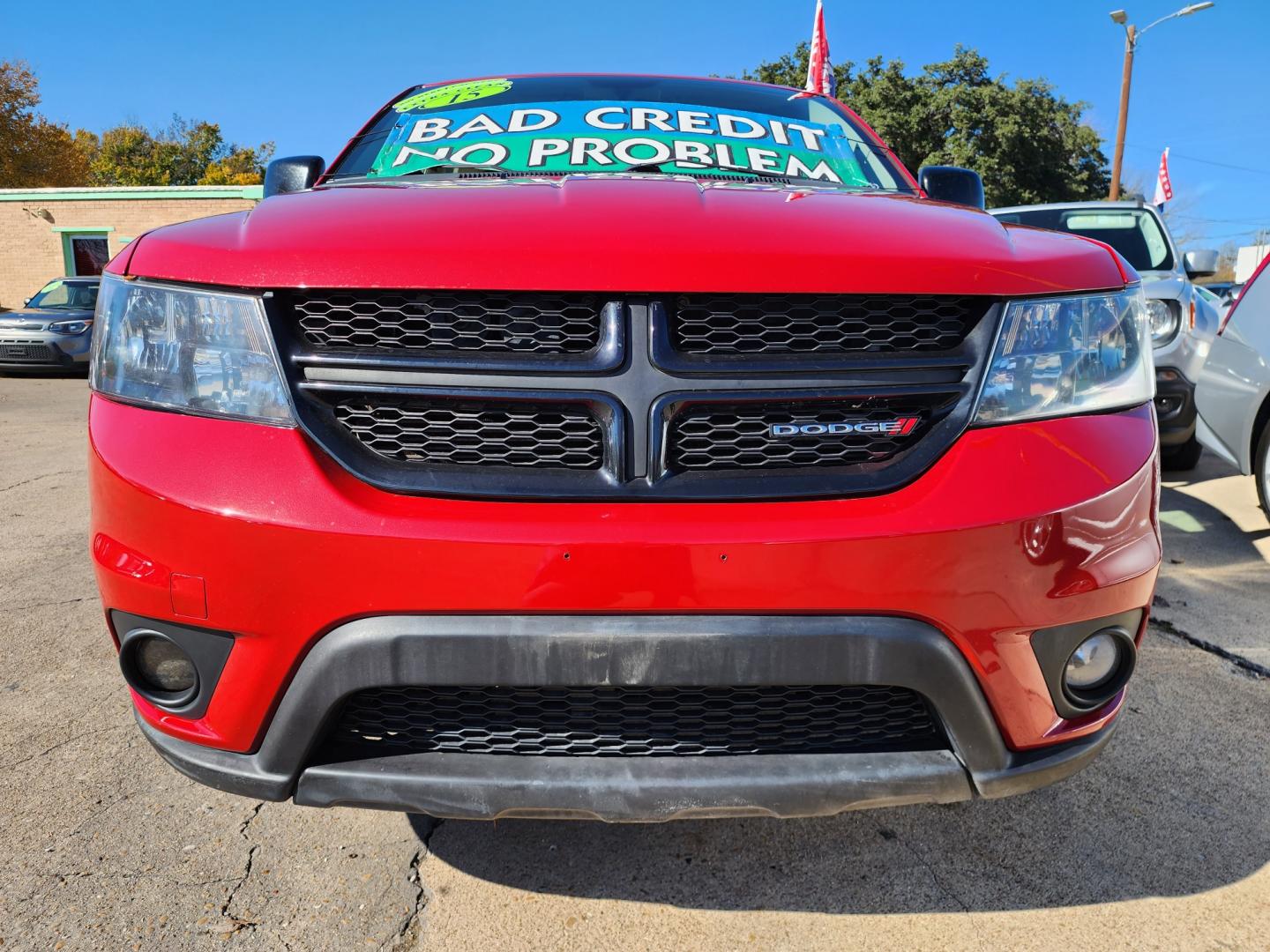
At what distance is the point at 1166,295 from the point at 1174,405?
665mm

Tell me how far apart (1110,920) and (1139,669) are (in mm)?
1327

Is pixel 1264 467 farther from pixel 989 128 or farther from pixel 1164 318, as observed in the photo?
pixel 989 128

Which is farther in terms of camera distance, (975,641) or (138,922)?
(138,922)

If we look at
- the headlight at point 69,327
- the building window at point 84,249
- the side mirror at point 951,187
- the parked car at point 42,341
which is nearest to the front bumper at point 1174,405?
the side mirror at point 951,187

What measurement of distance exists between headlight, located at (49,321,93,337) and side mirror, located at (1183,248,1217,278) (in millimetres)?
13316

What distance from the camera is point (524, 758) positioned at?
4.72 feet

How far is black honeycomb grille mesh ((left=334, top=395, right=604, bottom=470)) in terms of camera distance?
143cm

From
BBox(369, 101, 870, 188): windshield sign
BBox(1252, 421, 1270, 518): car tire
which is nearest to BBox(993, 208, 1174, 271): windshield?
BBox(1252, 421, 1270, 518): car tire

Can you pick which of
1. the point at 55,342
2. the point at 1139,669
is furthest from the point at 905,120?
the point at 1139,669

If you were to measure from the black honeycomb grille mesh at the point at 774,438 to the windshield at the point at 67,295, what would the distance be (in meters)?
15.4

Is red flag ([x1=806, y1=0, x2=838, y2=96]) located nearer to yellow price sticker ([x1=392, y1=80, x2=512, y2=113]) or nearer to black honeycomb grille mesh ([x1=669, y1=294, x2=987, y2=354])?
yellow price sticker ([x1=392, y1=80, x2=512, y2=113])

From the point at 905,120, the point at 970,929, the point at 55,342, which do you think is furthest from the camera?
the point at 905,120

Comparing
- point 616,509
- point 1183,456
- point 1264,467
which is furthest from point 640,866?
point 1183,456

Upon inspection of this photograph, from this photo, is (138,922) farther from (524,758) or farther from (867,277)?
(867,277)
